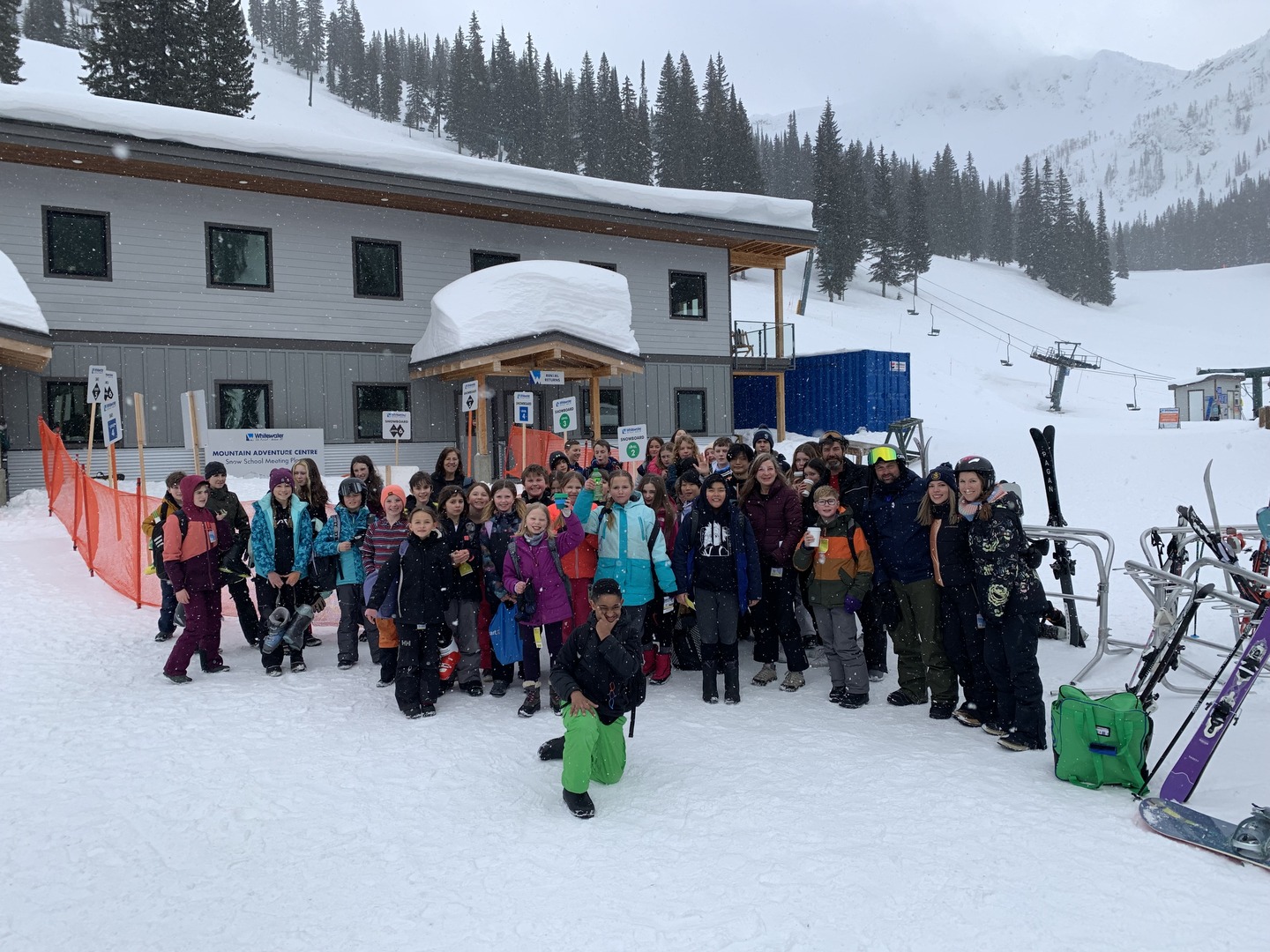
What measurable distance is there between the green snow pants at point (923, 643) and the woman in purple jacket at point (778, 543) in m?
0.82

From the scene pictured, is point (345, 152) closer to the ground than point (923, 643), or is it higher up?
higher up

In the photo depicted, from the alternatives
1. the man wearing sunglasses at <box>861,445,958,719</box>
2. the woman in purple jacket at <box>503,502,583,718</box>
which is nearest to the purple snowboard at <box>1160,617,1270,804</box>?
the man wearing sunglasses at <box>861,445,958,719</box>

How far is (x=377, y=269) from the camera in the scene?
18.1 meters

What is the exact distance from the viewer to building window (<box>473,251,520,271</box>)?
19141 millimetres

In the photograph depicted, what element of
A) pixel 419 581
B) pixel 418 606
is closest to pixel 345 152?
pixel 419 581

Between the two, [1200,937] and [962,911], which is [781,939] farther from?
[1200,937]

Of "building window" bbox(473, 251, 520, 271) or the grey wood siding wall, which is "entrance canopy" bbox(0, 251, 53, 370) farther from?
"building window" bbox(473, 251, 520, 271)

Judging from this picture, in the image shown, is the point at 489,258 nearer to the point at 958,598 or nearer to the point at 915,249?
the point at 958,598

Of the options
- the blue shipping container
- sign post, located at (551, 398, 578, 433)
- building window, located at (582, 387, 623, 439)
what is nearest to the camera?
sign post, located at (551, 398, 578, 433)

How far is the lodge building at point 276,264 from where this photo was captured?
14789 mm

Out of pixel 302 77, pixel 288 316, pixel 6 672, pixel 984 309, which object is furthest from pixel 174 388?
pixel 302 77

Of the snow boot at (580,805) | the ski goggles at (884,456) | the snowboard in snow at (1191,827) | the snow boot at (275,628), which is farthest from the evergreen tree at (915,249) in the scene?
the snow boot at (580,805)

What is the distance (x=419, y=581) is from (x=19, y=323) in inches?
440

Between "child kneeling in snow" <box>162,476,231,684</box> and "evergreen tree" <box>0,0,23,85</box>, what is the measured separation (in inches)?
1790
